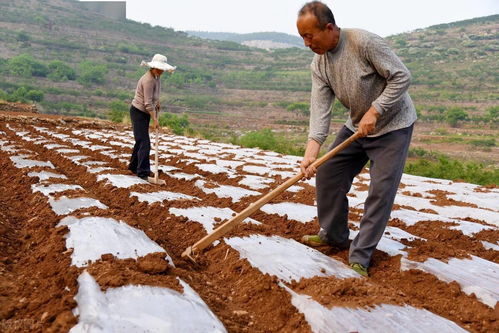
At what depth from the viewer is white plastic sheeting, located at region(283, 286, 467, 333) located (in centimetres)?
201

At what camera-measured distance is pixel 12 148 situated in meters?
7.60

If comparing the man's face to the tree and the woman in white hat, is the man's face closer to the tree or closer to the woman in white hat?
the woman in white hat

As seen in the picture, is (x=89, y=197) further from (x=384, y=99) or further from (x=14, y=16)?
(x=14, y=16)

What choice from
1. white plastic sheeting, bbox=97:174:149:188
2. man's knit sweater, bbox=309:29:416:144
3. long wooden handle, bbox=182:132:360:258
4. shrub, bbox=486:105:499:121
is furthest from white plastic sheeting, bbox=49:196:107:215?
shrub, bbox=486:105:499:121

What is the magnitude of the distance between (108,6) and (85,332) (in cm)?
9460

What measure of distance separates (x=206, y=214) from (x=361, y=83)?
1740 mm

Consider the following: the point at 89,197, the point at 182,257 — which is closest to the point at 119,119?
the point at 89,197

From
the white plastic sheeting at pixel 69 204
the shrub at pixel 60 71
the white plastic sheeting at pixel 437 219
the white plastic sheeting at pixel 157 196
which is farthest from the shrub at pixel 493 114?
the shrub at pixel 60 71

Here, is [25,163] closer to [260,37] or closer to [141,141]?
[141,141]

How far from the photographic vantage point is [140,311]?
6.31 ft

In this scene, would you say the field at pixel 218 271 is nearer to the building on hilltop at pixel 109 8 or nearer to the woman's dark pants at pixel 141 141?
the woman's dark pants at pixel 141 141

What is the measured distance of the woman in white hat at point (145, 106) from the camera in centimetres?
551

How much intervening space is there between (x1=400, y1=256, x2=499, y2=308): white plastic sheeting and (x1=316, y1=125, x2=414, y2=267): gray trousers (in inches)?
12.7

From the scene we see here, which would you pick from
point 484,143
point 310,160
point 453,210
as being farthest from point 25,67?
point 310,160
